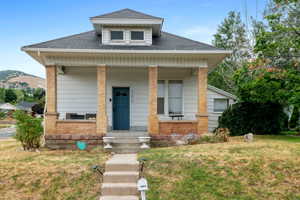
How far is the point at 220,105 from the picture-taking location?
14945mm

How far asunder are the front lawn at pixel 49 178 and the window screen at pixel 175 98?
226 inches

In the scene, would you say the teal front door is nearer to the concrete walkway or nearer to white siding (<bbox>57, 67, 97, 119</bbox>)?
white siding (<bbox>57, 67, 97, 119</bbox>)

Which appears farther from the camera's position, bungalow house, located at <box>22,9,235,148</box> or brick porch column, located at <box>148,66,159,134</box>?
brick porch column, located at <box>148,66,159,134</box>

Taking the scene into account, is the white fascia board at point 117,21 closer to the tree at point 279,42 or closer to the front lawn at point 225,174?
the tree at point 279,42

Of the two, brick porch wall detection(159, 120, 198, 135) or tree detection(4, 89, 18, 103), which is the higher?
tree detection(4, 89, 18, 103)

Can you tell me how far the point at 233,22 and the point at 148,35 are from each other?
765 inches

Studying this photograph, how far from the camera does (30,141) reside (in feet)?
31.3

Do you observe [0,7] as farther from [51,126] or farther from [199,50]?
[199,50]

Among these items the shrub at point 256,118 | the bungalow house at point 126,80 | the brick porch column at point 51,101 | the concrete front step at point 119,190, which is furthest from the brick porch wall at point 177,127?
the concrete front step at point 119,190

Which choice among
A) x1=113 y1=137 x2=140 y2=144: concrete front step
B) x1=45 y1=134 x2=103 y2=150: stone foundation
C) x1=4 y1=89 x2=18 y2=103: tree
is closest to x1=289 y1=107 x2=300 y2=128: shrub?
x1=113 y1=137 x2=140 y2=144: concrete front step

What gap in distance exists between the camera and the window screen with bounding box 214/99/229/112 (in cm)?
1488

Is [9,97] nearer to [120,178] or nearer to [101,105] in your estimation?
[101,105]

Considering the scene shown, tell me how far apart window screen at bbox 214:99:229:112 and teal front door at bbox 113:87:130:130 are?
535 cm

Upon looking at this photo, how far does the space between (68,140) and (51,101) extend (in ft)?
5.59
